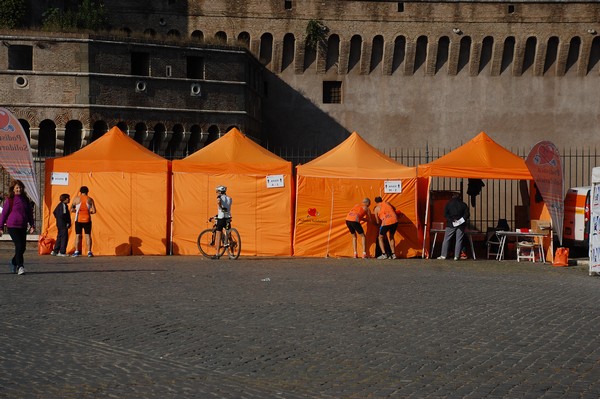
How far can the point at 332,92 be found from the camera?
42219 millimetres

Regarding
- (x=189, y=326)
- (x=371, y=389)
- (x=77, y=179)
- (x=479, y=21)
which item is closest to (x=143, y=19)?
(x=479, y=21)

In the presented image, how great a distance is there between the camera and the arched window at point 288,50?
41438 millimetres

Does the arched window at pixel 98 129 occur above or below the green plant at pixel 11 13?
below

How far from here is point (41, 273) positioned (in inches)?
646

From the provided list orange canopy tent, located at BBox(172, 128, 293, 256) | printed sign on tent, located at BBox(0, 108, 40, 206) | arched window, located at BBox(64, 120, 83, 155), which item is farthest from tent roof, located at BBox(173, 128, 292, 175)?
arched window, located at BBox(64, 120, 83, 155)

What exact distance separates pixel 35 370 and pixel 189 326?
253cm

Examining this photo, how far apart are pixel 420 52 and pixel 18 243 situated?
2809 centimetres

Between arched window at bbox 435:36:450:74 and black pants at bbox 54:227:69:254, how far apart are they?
76.9 feet

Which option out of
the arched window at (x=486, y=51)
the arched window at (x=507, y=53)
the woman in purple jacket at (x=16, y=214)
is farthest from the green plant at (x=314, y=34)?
the woman in purple jacket at (x=16, y=214)

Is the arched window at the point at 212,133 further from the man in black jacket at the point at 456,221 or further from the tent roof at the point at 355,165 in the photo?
the man in black jacket at the point at 456,221

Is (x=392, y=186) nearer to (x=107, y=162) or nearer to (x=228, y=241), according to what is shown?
(x=228, y=241)

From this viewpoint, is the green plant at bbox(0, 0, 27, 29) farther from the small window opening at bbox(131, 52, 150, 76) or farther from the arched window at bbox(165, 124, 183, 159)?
the arched window at bbox(165, 124, 183, 159)

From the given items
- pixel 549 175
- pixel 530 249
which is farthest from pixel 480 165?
pixel 530 249

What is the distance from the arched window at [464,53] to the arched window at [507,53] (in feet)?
4.14
